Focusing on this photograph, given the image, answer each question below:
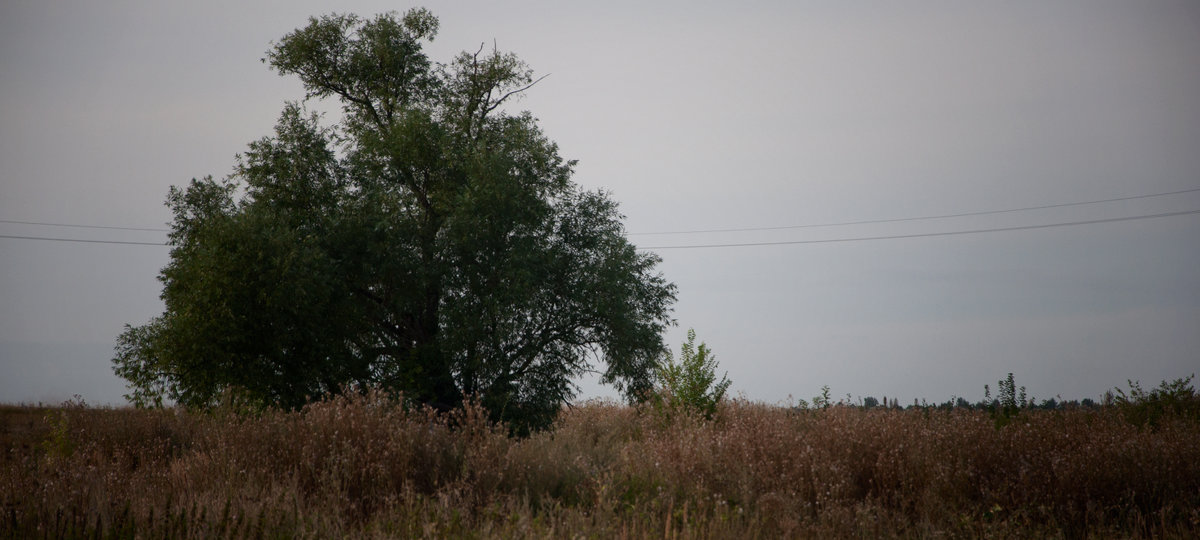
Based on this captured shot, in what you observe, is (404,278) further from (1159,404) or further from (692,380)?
(1159,404)

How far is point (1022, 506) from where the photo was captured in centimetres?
848

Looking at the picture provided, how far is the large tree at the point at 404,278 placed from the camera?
15750 millimetres

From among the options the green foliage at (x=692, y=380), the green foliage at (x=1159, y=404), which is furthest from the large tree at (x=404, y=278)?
the green foliage at (x=1159, y=404)

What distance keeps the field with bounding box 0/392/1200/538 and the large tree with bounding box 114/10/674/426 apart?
5.02 m

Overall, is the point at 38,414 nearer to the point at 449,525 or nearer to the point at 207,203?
the point at 207,203

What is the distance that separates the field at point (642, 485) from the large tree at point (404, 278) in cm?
502

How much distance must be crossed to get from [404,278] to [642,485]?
9.40 meters

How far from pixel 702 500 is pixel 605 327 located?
9019 millimetres

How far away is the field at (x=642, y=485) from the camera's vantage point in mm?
7336

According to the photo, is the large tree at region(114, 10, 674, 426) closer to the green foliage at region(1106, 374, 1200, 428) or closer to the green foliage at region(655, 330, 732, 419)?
the green foliage at region(655, 330, 732, 419)

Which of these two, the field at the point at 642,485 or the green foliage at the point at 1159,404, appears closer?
the field at the point at 642,485

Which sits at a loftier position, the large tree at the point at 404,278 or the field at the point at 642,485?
the large tree at the point at 404,278

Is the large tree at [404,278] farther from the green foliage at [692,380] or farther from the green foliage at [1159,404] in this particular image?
the green foliage at [1159,404]

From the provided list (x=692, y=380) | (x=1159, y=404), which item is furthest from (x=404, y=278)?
(x=1159, y=404)
